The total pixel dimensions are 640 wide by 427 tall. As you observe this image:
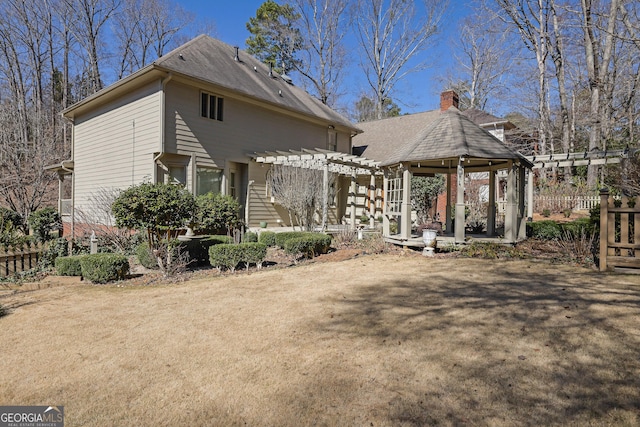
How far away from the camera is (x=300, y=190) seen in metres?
13.4

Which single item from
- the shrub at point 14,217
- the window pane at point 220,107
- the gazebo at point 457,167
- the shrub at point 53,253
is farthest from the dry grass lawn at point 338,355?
the shrub at point 14,217

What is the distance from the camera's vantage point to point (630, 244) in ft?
22.5

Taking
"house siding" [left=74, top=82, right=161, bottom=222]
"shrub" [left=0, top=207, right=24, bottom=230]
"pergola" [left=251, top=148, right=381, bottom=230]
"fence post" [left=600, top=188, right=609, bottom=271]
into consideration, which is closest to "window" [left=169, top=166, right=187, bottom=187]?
"house siding" [left=74, top=82, right=161, bottom=222]

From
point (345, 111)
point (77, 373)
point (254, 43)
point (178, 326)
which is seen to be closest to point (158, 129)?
point (178, 326)

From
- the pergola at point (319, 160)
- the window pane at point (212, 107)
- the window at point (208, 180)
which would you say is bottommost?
the window at point (208, 180)

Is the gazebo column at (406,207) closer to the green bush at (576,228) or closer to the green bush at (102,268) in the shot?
the green bush at (576,228)

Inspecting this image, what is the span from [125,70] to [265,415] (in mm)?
33147

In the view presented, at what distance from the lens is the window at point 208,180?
13258 mm

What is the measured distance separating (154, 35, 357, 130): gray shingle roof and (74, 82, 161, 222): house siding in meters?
1.45

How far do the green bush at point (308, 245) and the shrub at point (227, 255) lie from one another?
1.50 metres

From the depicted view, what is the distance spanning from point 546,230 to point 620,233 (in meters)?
3.71

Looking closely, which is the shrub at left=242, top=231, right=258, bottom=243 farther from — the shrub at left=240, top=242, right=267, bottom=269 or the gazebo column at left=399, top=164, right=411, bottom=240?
the gazebo column at left=399, top=164, right=411, bottom=240

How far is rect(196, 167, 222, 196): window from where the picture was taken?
13258 millimetres

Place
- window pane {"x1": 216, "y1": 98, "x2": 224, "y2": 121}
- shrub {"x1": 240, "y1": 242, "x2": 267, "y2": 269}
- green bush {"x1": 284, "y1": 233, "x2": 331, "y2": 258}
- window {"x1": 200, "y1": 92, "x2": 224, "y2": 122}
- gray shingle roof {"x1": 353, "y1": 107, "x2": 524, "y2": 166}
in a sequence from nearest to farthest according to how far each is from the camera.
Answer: shrub {"x1": 240, "y1": 242, "x2": 267, "y2": 269} < green bush {"x1": 284, "y1": 233, "x2": 331, "y2": 258} < gray shingle roof {"x1": 353, "y1": 107, "x2": 524, "y2": 166} < window {"x1": 200, "y1": 92, "x2": 224, "y2": 122} < window pane {"x1": 216, "y1": 98, "x2": 224, "y2": 121}
